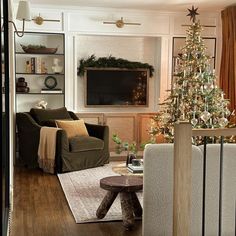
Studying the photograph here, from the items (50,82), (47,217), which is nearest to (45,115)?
(50,82)

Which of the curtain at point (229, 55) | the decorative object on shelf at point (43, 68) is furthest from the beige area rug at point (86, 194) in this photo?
the curtain at point (229, 55)

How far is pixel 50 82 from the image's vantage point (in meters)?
6.96

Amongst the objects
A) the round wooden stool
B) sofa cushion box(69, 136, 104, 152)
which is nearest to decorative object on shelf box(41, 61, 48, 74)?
sofa cushion box(69, 136, 104, 152)

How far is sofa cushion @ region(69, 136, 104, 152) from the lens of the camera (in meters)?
5.73

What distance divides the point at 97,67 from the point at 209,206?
4457 mm

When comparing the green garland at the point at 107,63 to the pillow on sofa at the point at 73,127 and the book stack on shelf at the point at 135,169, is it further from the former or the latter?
the book stack on shelf at the point at 135,169

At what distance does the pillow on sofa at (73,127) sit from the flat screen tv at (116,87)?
1.01 metres

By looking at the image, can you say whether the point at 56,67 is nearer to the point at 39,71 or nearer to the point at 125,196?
the point at 39,71

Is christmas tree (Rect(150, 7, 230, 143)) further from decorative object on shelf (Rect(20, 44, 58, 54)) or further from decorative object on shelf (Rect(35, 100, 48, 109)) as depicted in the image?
decorative object on shelf (Rect(20, 44, 58, 54))

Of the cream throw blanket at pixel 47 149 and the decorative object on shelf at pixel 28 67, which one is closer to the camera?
the cream throw blanket at pixel 47 149

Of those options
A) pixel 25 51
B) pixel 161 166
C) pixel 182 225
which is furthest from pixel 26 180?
pixel 182 225

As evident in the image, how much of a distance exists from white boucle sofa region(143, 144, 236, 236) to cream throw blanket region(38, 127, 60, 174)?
114 inches

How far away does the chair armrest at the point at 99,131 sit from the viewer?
6172mm

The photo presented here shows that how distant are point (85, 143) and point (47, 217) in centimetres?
201
